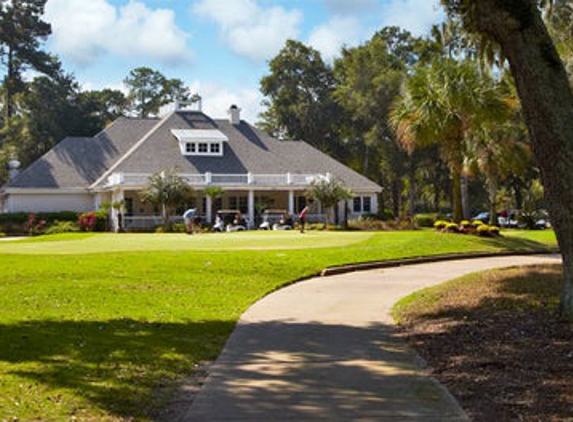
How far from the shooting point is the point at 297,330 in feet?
36.6

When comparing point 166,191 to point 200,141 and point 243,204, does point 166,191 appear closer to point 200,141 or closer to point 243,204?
point 200,141

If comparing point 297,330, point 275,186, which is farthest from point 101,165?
point 297,330

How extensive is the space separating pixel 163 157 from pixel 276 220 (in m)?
8.61

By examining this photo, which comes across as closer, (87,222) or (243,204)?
(87,222)

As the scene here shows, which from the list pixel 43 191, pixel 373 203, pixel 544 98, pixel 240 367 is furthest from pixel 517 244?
pixel 43 191

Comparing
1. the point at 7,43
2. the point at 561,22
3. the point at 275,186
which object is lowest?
the point at 275,186

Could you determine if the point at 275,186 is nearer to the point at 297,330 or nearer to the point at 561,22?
the point at 561,22

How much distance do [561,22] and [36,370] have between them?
2434 centimetres

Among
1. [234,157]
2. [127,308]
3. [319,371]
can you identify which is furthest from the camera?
[234,157]

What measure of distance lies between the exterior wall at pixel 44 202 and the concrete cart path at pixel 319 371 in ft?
126

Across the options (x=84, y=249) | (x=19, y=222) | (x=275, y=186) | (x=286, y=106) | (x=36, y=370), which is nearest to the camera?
(x=36, y=370)

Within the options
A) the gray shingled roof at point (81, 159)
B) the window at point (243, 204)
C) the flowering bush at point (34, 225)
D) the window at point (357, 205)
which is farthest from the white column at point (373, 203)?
the flowering bush at point (34, 225)

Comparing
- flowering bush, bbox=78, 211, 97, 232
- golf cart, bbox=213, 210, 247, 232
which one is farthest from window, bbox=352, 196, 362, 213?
flowering bush, bbox=78, 211, 97, 232

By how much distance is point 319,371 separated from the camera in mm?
8312
